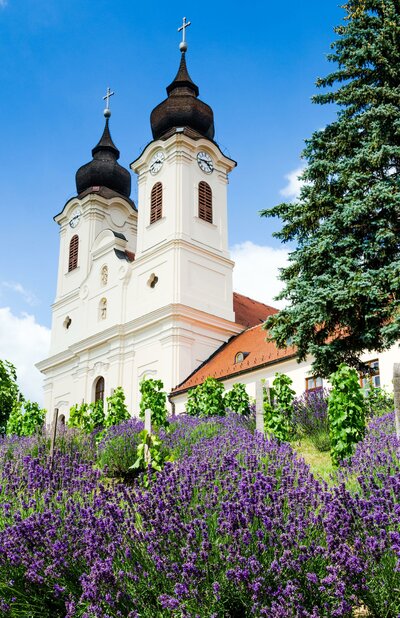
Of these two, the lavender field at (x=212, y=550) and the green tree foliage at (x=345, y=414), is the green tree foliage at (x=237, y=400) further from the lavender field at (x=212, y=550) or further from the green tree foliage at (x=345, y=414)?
the lavender field at (x=212, y=550)

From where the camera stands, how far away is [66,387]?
3588 cm

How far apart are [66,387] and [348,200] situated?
82.9 feet

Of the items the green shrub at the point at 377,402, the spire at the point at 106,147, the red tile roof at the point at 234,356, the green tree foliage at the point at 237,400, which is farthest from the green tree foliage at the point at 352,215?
the spire at the point at 106,147

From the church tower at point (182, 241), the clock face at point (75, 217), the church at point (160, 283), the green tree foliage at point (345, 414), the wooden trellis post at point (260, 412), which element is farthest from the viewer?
the clock face at point (75, 217)

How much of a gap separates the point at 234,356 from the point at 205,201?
9407 millimetres

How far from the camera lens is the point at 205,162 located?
34.2 m

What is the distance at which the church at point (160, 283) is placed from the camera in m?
29.8

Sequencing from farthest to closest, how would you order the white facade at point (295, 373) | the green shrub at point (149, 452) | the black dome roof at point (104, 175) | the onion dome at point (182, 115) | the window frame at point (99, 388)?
the black dome roof at point (104, 175), the onion dome at point (182, 115), the window frame at point (99, 388), the white facade at point (295, 373), the green shrub at point (149, 452)

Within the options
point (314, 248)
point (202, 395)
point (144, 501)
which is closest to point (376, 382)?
point (202, 395)

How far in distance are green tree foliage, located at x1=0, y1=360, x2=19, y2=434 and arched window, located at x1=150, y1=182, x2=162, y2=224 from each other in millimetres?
10319

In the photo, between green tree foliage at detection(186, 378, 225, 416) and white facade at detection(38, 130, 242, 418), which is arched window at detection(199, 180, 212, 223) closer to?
white facade at detection(38, 130, 242, 418)

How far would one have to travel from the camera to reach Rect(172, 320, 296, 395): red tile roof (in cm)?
2508

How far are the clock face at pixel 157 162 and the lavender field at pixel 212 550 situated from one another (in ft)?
96.3

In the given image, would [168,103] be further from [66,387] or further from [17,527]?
[17,527]
